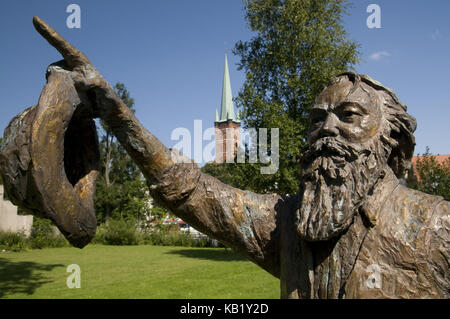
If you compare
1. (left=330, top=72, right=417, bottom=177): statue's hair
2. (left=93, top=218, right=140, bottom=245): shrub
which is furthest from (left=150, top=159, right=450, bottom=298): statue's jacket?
(left=93, top=218, right=140, bottom=245): shrub

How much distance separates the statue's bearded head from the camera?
198cm

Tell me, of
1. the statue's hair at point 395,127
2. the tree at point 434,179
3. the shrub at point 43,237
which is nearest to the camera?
the statue's hair at point 395,127

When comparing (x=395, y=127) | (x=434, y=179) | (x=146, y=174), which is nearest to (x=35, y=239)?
(x=434, y=179)

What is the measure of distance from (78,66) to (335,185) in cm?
145

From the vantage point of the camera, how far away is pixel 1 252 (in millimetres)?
19797

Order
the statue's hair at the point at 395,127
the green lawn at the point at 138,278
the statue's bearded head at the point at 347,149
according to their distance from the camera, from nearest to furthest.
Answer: the statue's bearded head at the point at 347,149 < the statue's hair at the point at 395,127 < the green lawn at the point at 138,278

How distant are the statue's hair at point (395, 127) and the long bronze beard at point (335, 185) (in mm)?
151

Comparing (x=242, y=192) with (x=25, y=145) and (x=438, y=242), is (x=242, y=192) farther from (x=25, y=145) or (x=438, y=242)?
(x=25, y=145)

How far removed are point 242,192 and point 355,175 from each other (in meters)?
0.71

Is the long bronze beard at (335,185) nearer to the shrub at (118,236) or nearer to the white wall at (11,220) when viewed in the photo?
the shrub at (118,236)

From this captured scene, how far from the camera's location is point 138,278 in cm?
1205

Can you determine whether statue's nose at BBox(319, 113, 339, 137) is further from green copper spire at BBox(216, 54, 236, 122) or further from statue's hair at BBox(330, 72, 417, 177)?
green copper spire at BBox(216, 54, 236, 122)

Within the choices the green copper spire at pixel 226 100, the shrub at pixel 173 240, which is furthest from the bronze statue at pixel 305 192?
the green copper spire at pixel 226 100

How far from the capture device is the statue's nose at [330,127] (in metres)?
2.10
